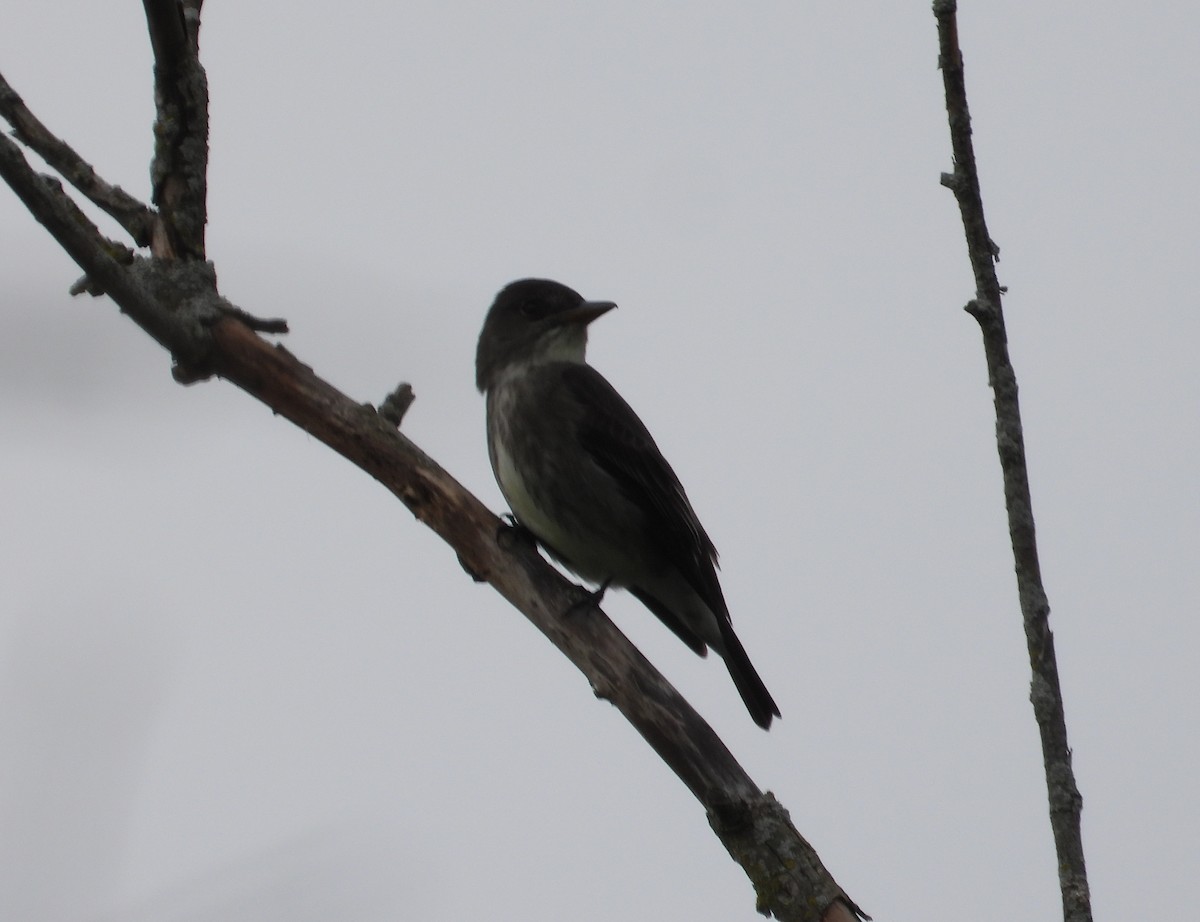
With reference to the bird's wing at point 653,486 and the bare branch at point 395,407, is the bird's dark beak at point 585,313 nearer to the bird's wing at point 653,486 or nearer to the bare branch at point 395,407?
the bird's wing at point 653,486

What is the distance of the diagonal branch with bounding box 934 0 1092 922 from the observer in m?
3.03

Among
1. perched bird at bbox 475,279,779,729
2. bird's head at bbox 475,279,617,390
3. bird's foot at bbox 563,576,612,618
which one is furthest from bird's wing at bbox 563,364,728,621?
bird's foot at bbox 563,576,612,618

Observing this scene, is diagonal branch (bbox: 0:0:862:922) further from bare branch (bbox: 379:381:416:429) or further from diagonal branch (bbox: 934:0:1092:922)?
diagonal branch (bbox: 934:0:1092:922)

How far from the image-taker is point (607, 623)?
440 centimetres

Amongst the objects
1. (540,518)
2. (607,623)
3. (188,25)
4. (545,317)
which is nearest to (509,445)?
(540,518)

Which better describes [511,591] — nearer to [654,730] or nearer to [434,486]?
[434,486]

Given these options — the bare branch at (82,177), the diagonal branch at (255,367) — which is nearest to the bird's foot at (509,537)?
the diagonal branch at (255,367)

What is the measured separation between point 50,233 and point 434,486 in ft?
4.25

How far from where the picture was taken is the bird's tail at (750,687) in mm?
5758

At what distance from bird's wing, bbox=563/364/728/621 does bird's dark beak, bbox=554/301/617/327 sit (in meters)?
0.40

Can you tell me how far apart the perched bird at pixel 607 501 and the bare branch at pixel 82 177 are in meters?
1.72

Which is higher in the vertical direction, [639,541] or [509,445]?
[509,445]

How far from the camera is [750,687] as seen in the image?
18.9 feet

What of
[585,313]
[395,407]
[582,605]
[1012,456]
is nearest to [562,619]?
[582,605]
